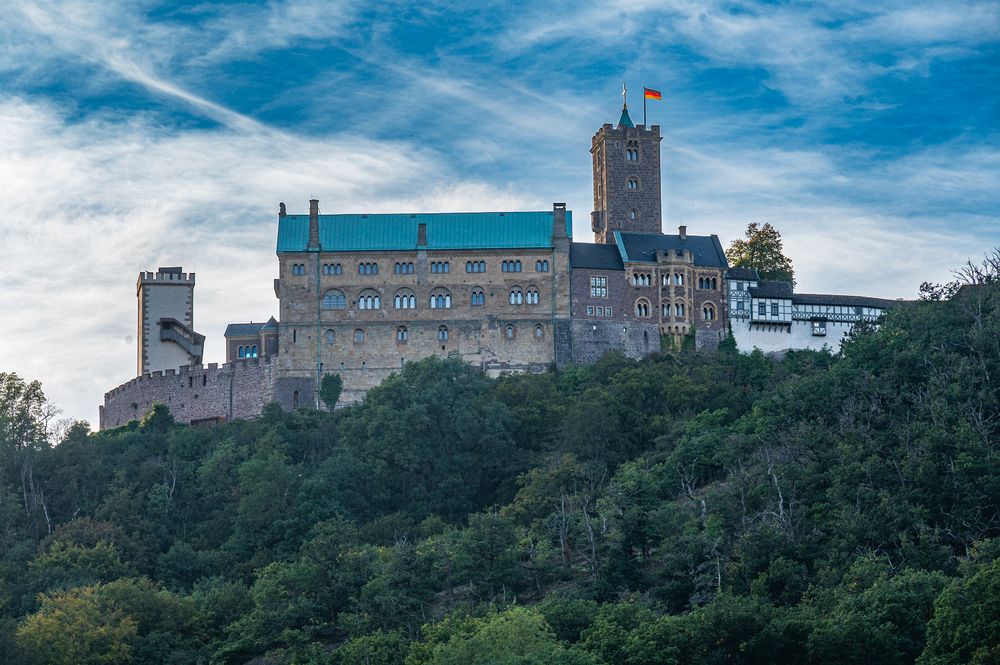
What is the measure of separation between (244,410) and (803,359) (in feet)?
101

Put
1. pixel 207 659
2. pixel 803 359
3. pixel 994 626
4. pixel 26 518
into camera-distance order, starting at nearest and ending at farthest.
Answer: pixel 994 626 → pixel 207 659 → pixel 26 518 → pixel 803 359

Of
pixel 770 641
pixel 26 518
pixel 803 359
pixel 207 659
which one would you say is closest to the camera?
pixel 770 641

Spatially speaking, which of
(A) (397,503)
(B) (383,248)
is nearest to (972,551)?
(A) (397,503)

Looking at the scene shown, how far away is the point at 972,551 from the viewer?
2422 inches

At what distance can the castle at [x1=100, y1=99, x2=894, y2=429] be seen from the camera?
322 ft

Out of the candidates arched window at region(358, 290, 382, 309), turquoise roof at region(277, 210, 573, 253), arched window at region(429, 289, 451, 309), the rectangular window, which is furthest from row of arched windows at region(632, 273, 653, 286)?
arched window at region(358, 290, 382, 309)

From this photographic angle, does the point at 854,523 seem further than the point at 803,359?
No

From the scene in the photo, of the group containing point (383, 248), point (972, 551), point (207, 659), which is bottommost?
point (207, 659)

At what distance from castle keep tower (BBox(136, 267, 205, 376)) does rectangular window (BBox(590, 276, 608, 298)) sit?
23.3 metres

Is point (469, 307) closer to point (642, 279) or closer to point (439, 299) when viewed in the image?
point (439, 299)

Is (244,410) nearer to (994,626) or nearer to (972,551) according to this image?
(972,551)

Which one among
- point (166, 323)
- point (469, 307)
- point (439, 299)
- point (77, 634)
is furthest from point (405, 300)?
point (77, 634)

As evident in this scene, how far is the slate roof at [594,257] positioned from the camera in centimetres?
9969

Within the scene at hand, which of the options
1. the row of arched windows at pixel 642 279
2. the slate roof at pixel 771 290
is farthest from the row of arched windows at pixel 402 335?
the slate roof at pixel 771 290
